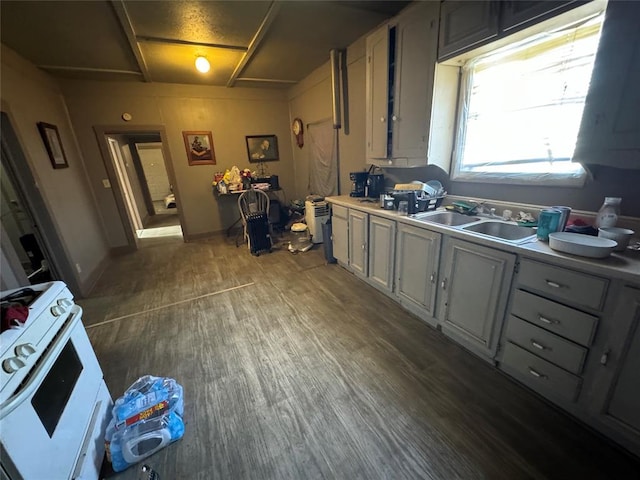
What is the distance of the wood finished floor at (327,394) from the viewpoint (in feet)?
3.98

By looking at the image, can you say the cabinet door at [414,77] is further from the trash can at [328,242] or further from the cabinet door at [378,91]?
the trash can at [328,242]

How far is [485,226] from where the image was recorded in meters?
1.92

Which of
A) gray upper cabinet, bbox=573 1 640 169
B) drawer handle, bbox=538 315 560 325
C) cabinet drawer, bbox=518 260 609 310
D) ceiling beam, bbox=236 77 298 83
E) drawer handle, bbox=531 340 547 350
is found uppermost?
ceiling beam, bbox=236 77 298 83

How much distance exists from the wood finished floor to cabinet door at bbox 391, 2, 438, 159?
1547mm

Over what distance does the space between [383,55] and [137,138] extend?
726cm

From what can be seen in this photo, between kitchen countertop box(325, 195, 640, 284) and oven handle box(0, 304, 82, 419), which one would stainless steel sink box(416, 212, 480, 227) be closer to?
kitchen countertop box(325, 195, 640, 284)

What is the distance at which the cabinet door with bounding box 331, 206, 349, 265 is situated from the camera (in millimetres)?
2988

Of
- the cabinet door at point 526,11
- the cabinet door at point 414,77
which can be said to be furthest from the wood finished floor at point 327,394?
the cabinet door at point 526,11

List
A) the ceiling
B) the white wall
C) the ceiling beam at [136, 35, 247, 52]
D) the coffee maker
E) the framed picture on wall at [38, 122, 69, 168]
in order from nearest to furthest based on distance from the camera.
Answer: the ceiling < the ceiling beam at [136, 35, 247, 52] < the framed picture on wall at [38, 122, 69, 168] < the coffee maker < the white wall

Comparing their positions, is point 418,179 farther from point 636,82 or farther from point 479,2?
point 636,82

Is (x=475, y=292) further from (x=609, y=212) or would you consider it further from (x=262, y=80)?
(x=262, y=80)

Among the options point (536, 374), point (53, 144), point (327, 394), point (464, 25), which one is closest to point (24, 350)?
point (327, 394)

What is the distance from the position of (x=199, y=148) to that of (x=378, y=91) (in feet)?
11.2

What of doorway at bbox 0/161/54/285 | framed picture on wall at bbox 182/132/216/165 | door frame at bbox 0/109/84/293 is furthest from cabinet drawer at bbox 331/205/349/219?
doorway at bbox 0/161/54/285
